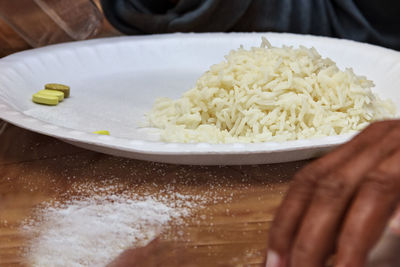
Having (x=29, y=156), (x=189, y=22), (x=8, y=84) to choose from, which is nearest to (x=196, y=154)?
(x=29, y=156)

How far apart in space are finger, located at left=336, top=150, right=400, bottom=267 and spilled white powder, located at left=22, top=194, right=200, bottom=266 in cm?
37

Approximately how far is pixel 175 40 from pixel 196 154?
879 millimetres

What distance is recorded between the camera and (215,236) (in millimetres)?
766

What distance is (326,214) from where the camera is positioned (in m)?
0.47

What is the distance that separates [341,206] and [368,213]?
26mm

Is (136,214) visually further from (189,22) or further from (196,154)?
(189,22)

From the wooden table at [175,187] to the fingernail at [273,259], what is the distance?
20 centimetres

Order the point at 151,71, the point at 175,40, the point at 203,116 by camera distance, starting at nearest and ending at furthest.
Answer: the point at 203,116
the point at 151,71
the point at 175,40

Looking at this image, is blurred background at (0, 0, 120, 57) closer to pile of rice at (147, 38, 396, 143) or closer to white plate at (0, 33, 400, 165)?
white plate at (0, 33, 400, 165)

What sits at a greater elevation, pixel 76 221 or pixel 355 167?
pixel 355 167

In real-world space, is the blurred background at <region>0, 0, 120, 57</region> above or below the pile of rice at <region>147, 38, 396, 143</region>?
below

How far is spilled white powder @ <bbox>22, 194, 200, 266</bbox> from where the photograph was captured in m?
0.73

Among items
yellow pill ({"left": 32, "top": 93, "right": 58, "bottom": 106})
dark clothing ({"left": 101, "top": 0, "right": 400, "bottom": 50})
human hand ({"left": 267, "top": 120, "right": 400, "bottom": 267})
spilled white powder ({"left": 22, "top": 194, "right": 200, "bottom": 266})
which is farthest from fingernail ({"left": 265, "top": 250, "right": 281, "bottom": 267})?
dark clothing ({"left": 101, "top": 0, "right": 400, "bottom": 50})

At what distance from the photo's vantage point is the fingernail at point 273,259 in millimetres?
495
